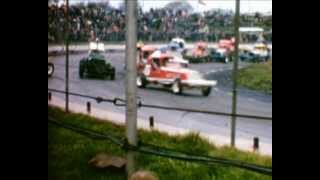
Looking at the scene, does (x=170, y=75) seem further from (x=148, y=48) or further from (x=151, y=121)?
(x=148, y=48)

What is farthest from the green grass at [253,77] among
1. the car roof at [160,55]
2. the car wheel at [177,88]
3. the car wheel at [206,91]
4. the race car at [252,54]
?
the car wheel at [177,88]

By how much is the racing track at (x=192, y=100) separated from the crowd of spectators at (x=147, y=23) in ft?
0.39

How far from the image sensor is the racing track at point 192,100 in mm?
1969

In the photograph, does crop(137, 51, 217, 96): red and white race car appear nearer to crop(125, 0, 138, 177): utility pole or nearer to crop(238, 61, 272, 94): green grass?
crop(238, 61, 272, 94): green grass

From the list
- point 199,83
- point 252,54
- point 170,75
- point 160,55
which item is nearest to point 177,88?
point 170,75

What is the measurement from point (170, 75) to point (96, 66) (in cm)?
86

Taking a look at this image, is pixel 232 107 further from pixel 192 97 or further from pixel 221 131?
pixel 192 97

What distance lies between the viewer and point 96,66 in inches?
80.3

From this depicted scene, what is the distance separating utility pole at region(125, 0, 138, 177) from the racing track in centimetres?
66

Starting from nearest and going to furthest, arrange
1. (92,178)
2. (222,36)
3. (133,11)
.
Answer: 1. (133,11)
2. (92,178)
3. (222,36)
